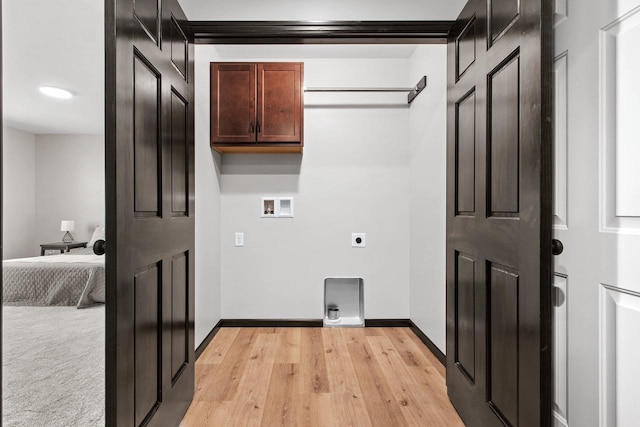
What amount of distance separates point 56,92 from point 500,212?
1752mm

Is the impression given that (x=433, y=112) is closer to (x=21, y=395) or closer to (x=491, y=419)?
(x=491, y=419)

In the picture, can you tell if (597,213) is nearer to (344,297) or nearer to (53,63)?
(53,63)

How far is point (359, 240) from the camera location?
11.3 feet

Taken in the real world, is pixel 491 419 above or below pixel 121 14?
below

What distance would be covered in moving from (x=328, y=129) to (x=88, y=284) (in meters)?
2.48

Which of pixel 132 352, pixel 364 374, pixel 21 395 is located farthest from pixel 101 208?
pixel 364 374

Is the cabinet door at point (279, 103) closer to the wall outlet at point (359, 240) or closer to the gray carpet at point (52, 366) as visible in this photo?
the wall outlet at point (359, 240)

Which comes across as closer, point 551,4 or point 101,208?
point 551,4

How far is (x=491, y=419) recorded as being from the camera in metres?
1.47

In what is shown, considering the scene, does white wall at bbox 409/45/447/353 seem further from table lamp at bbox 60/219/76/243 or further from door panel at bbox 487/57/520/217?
table lamp at bbox 60/219/76/243

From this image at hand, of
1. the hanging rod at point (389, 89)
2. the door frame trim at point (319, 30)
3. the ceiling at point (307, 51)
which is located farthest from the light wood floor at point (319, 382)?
the ceiling at point (307, 51)

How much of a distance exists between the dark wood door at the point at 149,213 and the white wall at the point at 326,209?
4.75 feet

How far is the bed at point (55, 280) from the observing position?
1.27m

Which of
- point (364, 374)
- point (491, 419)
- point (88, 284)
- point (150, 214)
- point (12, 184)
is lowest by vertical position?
point (364, 374)
